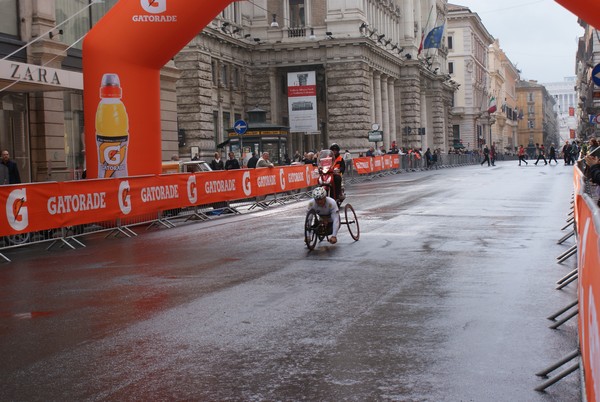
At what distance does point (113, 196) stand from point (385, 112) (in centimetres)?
5014

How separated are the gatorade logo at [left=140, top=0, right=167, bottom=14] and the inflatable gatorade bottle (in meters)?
1.73

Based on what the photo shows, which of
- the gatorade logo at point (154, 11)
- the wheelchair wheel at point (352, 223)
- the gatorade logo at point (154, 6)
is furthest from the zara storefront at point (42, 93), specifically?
the wheelchair wheel at point (352, 223)

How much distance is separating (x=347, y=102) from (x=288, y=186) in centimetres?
2729

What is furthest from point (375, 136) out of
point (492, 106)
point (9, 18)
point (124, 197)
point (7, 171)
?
point (492, 106)

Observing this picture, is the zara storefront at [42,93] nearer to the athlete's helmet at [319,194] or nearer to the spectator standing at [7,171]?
the spectator standing at [7,171]

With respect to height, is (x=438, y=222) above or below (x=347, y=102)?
below

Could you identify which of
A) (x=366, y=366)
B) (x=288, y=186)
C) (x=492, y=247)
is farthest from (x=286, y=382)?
(x=288, y=186)

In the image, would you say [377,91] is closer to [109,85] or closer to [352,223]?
[109,85]

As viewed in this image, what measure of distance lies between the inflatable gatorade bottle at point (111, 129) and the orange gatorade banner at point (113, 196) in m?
1.08

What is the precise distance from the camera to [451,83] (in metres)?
95.1

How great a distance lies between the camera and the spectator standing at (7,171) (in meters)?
Result: 20.0

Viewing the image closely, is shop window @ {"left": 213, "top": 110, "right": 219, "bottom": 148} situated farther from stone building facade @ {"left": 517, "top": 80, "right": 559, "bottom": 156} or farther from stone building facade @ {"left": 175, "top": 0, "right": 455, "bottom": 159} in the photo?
stone building facade @ {"left": 517, "top": 80, "right": 559, "bottom": 156}

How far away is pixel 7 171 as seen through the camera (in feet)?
66.3

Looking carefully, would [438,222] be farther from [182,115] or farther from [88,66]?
[182,115]
